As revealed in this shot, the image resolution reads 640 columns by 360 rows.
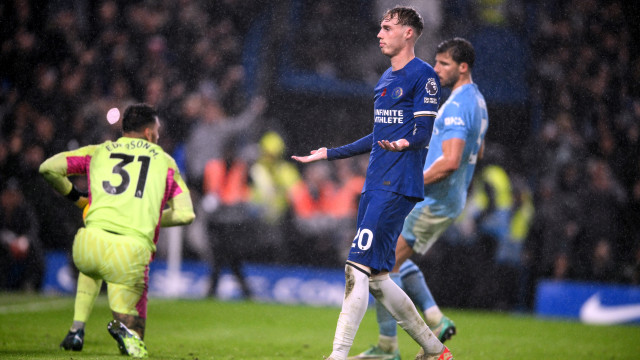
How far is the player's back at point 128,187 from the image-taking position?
15.9 feet

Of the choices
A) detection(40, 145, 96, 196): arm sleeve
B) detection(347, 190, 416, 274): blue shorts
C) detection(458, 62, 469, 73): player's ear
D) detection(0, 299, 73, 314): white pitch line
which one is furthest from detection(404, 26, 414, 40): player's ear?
detection(0, 299, 73, 314): white pitch line

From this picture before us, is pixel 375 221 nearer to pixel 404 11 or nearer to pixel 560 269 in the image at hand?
pixel 404 11

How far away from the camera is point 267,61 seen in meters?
13.4

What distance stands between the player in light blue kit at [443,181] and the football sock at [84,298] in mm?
1760

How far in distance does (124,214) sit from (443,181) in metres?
2.09

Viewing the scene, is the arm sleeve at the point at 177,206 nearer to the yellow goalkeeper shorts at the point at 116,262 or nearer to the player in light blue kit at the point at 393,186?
the yellow goalkeeper shorts at the point at 116,262

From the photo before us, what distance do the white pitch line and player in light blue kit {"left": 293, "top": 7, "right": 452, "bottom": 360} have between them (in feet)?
17.3

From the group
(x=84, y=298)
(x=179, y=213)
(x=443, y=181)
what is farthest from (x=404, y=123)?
(x=84, y=298)

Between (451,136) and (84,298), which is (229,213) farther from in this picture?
(451,136)

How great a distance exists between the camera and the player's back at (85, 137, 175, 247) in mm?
4852

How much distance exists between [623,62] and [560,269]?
5.15 metres

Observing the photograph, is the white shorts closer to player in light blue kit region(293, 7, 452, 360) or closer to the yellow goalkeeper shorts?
player in light blue kit region(293, 7, 452, 360)

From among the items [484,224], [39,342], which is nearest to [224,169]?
[484,224]

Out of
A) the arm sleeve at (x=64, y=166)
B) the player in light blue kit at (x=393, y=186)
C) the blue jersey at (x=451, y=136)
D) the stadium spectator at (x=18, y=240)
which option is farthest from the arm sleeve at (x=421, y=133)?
the stadium spectator at (x=18, y=240)
